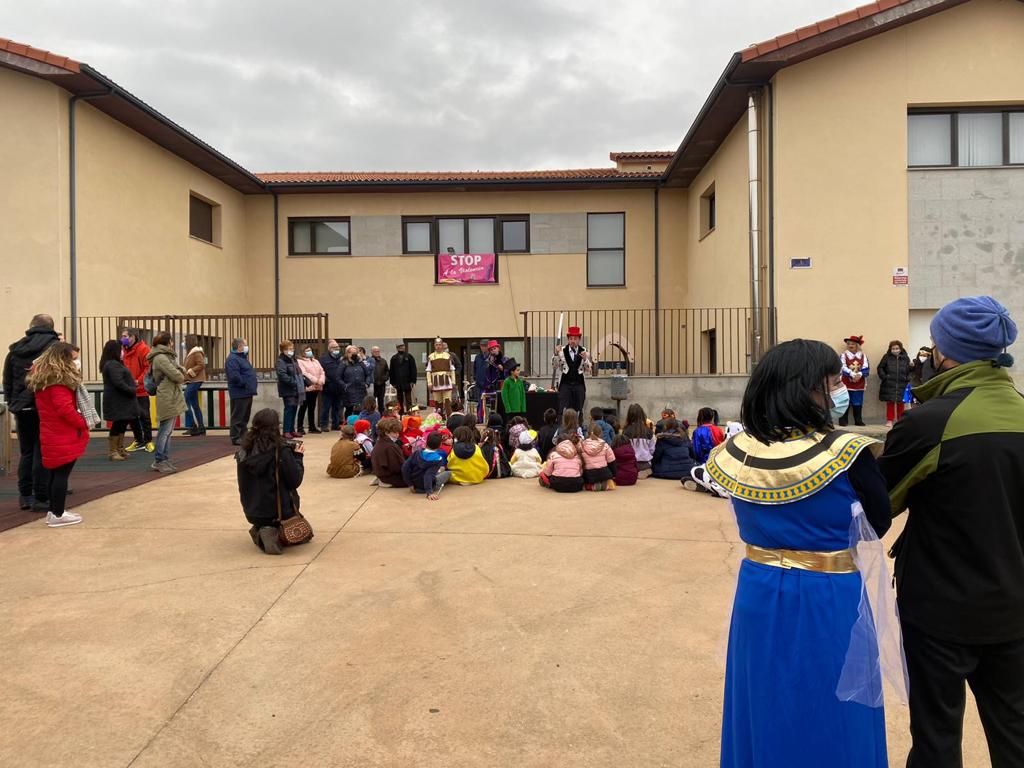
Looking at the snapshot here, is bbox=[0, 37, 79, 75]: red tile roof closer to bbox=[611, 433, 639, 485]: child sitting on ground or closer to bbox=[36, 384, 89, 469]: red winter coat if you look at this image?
bbox=[36, 384, 89, 469]: red winter coat

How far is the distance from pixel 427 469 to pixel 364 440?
1.80 metres

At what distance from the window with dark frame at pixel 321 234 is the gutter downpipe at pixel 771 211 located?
38.7ft

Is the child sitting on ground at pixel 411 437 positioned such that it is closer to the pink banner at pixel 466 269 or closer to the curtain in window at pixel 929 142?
the pink banner at pixel 466 269

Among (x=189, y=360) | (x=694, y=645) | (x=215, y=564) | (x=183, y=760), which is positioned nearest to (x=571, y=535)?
(x=694, y=645)

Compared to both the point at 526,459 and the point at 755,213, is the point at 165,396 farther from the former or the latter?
the point at 755,213

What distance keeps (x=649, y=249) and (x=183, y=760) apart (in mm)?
19017

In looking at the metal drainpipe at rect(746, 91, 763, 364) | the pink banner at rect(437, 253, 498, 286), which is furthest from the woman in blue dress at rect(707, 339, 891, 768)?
the pink banner at rect(437, 253, 498, 286)

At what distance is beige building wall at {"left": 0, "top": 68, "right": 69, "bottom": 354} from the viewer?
1341 cm

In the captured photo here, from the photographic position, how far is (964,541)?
2.10m

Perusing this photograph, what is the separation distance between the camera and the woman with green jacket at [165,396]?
9414mm

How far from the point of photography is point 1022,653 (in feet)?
6.95

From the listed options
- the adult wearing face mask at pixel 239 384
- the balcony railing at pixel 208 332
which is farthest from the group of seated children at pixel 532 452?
the balcony railing at pixel 208 332

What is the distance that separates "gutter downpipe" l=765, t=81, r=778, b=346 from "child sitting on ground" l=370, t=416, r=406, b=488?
8317 mm

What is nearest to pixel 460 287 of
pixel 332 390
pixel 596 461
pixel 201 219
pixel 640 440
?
pixel 201 219
